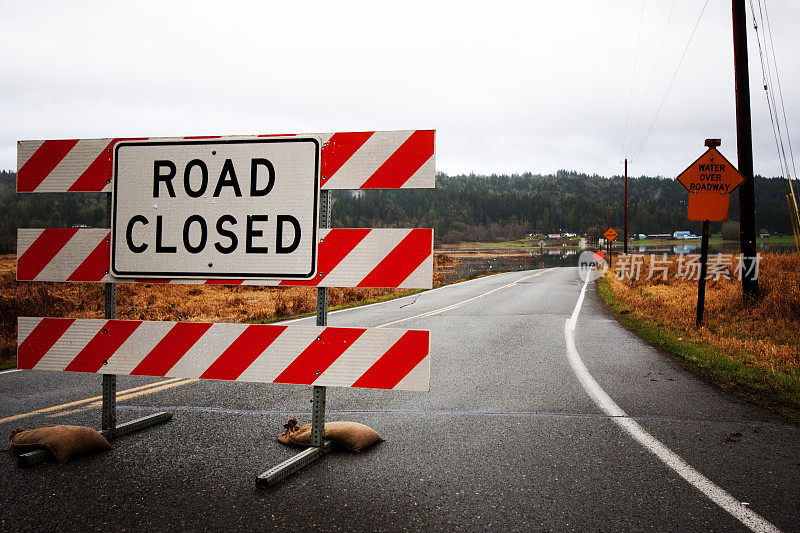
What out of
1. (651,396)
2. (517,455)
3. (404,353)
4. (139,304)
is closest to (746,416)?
(651,396)

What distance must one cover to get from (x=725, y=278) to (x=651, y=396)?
1326cm

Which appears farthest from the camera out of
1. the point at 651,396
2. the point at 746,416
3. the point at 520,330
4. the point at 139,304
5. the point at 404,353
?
the point at 139,304

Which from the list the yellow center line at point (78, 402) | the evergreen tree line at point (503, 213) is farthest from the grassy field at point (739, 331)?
the evergreen tree line at point (503, 213)

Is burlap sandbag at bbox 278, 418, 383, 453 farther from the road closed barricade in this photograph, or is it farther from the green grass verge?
the green grass verge

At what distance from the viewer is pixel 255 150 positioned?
3.62 m

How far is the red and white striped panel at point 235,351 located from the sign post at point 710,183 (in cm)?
986

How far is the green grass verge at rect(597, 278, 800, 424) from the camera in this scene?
17.0 ft

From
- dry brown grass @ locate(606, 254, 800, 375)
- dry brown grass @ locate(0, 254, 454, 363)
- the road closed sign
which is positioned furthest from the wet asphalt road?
dry brown grass @ locate(0, 254, 454, 363)

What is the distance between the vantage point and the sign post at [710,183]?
1094 cm

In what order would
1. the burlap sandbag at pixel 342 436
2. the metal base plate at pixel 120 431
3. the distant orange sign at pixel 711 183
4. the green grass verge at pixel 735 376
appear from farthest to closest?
the distant orange sign at pixel 711 183, the green grass verge at pixel 735 376, the burlap sandbag at pixel 342 436, the metal base plate at pixel 120 431

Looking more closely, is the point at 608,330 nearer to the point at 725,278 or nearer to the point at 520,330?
the point at 520,330

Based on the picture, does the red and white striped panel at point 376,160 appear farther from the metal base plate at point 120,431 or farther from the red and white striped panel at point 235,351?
the metal base plate at point 120,431

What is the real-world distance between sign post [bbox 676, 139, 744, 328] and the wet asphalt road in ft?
21.0

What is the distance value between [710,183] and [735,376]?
624 cm
